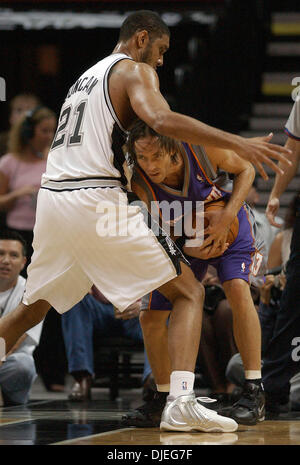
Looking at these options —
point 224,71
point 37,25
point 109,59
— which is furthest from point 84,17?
point 109,59

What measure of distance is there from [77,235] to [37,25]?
→ 24.5 ft

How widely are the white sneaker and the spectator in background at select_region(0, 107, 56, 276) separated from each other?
3101mm

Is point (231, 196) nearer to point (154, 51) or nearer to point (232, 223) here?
point (232, 223)

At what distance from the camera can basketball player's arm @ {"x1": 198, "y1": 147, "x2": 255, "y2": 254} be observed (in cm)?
367

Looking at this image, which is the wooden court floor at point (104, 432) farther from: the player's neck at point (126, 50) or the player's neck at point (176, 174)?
the player's neck at point (126, 50)

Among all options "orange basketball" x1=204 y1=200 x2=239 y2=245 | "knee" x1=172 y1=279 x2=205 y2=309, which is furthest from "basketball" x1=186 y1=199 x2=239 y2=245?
"knee" x1=172 y1=279 x2=205 y2=309

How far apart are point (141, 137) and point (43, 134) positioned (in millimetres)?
2832

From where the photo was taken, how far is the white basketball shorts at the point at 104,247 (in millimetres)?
3293

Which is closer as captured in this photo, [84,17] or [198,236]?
[198,236]

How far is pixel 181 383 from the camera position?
3312mm

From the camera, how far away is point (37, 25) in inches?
402

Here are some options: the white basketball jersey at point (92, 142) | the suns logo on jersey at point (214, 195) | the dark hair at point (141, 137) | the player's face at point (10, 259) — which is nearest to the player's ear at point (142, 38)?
the white basketball jersey at point (92, 142)

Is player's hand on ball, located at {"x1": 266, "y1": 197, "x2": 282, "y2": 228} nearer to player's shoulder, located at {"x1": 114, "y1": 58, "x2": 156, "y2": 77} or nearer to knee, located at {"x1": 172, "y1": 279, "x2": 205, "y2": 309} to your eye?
knee, located at {"x1": 172, "y1": 279, "x2": 205, "y2": 309}

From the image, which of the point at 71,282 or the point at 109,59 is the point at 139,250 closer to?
the point at 71,282
